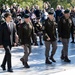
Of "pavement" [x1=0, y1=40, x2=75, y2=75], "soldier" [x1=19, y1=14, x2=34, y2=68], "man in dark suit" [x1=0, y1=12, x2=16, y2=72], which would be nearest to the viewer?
"man in dark suit" [x1=0, y1=12, x2=16, y2=72]

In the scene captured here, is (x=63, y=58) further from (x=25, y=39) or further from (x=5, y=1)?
(x=5, y=1)

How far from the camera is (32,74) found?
1079cm

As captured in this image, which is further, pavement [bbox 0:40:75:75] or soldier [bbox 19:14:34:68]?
soldier [bbox 19:14:34:68]

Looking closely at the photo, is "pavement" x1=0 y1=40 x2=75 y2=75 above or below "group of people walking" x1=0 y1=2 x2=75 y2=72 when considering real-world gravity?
below

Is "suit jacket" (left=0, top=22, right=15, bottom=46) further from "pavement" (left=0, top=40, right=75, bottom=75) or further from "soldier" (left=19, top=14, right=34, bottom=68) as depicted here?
"pavement" (left=0, top=40, right=75, bottom=75)

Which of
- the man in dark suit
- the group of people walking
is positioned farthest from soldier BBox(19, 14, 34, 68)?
the man in dark suit

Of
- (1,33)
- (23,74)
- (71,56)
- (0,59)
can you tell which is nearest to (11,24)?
(1,33)

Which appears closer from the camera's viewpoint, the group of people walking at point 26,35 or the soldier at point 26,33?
the group of people walking at point 26,35

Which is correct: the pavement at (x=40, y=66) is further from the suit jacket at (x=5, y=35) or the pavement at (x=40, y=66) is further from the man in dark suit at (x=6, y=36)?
the suit jacket at (x=5, y=35)

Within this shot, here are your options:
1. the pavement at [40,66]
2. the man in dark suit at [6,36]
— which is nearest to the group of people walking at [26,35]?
the man in dark suit at [6,36]

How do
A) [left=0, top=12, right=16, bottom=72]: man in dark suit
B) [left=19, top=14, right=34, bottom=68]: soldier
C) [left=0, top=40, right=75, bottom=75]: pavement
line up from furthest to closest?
1. [left=19, top=14, right=34, bottom=68]: soldier
2. [left=0, top=40, right=75, bottom=75]: pavement
3. [left=0, top=12, right=16, bottom=72]: man in dark suit

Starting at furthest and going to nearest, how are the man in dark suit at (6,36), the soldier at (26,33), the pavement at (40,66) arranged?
the soldier at (26,33) < the pavement at (40,66) < the man in dark suit at (6,36)

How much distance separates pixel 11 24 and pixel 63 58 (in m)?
2.95

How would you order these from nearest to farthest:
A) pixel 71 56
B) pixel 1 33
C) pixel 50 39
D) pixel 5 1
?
pixel 1 33
pixel 50 39
pixel 71 56
pixel 5 1
